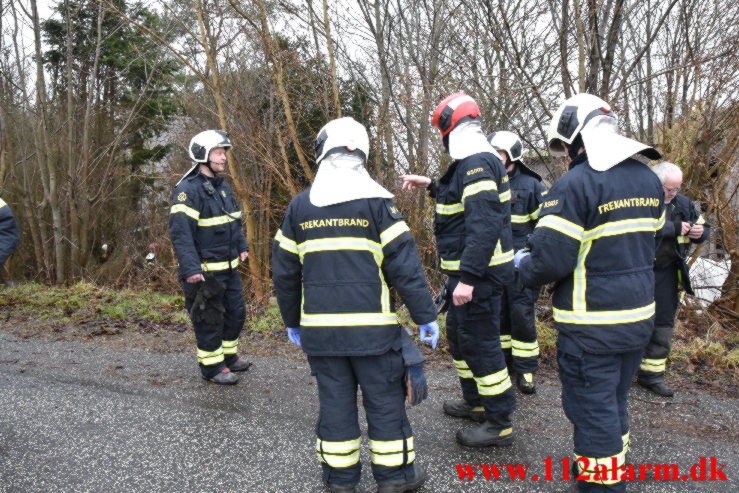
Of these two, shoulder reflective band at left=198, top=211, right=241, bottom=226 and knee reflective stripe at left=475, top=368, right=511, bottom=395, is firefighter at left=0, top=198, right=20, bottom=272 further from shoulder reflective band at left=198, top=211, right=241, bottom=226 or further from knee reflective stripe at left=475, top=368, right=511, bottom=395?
knee reflective stripe at left=475, top=368, right=511, bottom=395

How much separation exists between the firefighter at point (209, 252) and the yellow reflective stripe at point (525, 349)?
2.60m

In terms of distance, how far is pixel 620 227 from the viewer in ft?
8.63

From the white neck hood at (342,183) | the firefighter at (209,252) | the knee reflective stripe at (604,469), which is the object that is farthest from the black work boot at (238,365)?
the knee reflective stripe at (604,469)

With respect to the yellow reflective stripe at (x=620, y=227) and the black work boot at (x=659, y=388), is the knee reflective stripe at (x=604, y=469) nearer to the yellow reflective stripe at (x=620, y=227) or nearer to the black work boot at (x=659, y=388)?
the yellow reflective stripe at (x=620, y=227)

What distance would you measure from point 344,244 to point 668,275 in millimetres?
3061

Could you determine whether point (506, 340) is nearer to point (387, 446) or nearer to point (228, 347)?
point (387, 446)

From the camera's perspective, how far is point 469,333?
3496mm

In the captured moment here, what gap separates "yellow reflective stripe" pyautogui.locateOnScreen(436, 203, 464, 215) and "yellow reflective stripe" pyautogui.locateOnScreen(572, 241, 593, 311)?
939 millimetres

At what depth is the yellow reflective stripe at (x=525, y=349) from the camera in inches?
176

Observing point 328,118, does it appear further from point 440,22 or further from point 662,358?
point 662,358

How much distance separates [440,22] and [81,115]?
34.5 ft

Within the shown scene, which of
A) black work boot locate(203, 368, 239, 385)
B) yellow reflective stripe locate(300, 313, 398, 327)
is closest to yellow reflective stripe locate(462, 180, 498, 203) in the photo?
yellow reflective stripe locate(300, 313, 398, 327)

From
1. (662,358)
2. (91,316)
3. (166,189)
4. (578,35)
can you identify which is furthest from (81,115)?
(662,358)

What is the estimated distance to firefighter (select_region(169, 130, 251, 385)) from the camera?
4.68 metres
